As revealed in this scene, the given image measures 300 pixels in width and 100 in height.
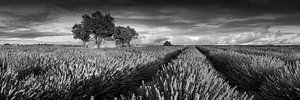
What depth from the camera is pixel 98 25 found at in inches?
1821

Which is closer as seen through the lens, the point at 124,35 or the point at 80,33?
the point at 80,33

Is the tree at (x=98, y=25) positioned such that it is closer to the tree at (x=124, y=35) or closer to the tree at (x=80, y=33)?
the tree at (x=80, y=33)

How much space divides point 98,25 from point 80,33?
495cm

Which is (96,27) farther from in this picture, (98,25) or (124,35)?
(124,35)

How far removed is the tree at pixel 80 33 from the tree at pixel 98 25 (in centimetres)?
89

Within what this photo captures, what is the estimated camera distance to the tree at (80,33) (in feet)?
159

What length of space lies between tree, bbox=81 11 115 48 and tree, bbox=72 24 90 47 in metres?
0.89

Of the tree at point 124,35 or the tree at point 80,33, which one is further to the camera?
the tree at point 124,35

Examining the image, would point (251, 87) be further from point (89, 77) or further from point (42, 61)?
point (42, 61)

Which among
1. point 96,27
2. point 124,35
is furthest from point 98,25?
point 124,35

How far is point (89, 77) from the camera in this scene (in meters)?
4.21

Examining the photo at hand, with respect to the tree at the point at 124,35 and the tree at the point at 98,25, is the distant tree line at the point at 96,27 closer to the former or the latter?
the tree at the point at 98,25

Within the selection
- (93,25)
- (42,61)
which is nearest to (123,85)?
(42,61)

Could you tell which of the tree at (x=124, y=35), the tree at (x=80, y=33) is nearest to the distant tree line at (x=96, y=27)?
the tree at (x=80, y=33)
